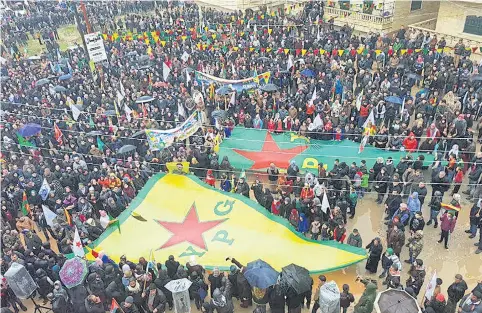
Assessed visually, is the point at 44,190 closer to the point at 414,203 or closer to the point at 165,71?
the point at 165,71

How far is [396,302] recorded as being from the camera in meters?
7.48

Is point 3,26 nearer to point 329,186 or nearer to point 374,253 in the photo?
point 329,186

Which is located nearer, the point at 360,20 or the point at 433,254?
the point at 433,254

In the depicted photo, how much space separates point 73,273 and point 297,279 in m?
4.60

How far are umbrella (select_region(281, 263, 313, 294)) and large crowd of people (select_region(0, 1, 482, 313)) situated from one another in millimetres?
338

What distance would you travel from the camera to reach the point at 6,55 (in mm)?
27922

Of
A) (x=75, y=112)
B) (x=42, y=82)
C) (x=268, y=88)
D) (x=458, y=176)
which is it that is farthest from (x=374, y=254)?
(x=42, y=82)

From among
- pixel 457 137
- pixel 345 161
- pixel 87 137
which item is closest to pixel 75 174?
pixel 87 137

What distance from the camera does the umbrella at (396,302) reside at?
288 inches

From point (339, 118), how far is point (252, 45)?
8935 mm

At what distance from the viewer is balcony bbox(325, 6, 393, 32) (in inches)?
950

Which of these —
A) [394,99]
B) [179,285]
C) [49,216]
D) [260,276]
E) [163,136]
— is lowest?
[49,216]

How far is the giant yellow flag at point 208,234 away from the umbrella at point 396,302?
6.04 ft

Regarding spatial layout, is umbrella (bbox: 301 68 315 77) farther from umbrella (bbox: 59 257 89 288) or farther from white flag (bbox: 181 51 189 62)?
umbrella (bbox: 59 257 89 288)
